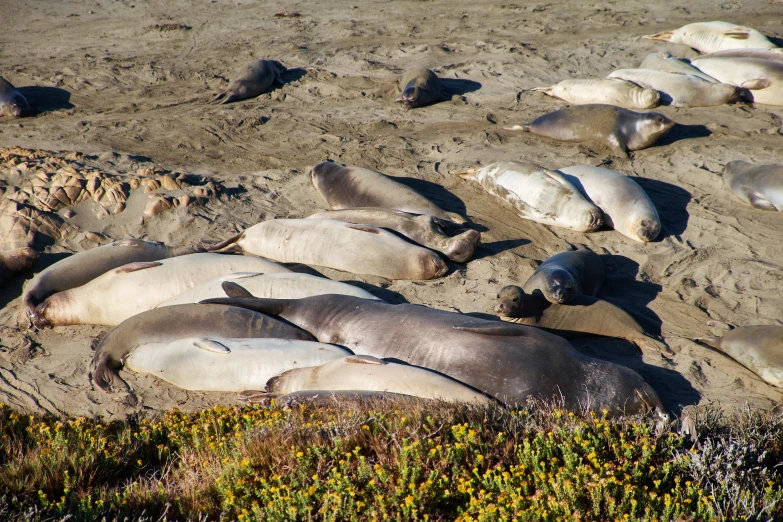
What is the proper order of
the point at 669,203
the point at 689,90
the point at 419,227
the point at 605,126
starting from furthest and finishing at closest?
1. the point at 689,90
2. the point at 605,126
3. the point at 669,203
4. the point at 419,227

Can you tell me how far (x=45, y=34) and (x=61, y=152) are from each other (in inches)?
280

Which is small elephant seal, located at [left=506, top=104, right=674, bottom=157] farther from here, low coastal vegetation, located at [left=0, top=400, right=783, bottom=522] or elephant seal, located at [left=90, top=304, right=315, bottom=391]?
elephant seal, located at [left=90, top=304, right=315, bottom=391]

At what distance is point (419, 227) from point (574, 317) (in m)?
1.86

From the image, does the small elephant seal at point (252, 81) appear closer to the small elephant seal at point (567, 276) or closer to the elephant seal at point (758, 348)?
the small elephant seal at point (567, 276)

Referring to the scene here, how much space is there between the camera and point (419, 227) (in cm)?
629

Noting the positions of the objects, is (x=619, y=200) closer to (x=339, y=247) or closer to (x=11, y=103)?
(x=339, y=247)

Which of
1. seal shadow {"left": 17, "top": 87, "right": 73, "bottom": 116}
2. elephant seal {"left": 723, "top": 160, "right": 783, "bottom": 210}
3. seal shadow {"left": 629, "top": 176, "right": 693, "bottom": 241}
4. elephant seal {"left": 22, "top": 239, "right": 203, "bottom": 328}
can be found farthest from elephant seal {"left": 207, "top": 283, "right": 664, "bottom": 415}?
seal shadow {"left": 17, "top": 87, "right": 73, "bottom": 116}

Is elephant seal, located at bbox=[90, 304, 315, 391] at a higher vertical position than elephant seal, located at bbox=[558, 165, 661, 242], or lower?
higher

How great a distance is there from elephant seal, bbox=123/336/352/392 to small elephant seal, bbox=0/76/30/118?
22.9ft

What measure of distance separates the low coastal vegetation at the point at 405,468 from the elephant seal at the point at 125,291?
1.75 metres

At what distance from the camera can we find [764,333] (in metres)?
4.72

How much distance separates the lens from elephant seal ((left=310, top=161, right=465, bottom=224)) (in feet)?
22.4

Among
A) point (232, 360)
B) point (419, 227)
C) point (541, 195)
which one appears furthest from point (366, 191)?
point (232, 360)

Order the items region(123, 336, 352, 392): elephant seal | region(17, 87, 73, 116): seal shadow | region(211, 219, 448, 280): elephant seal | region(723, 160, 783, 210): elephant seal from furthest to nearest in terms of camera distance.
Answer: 1. region(17, 87, 73, 116): seal shadow
2. region(723, 160, 783, 210): elephant seal
3. region(211, 219, 448, 280): elephant seal
4. region(123, 336, 352, 392): elephant seal
